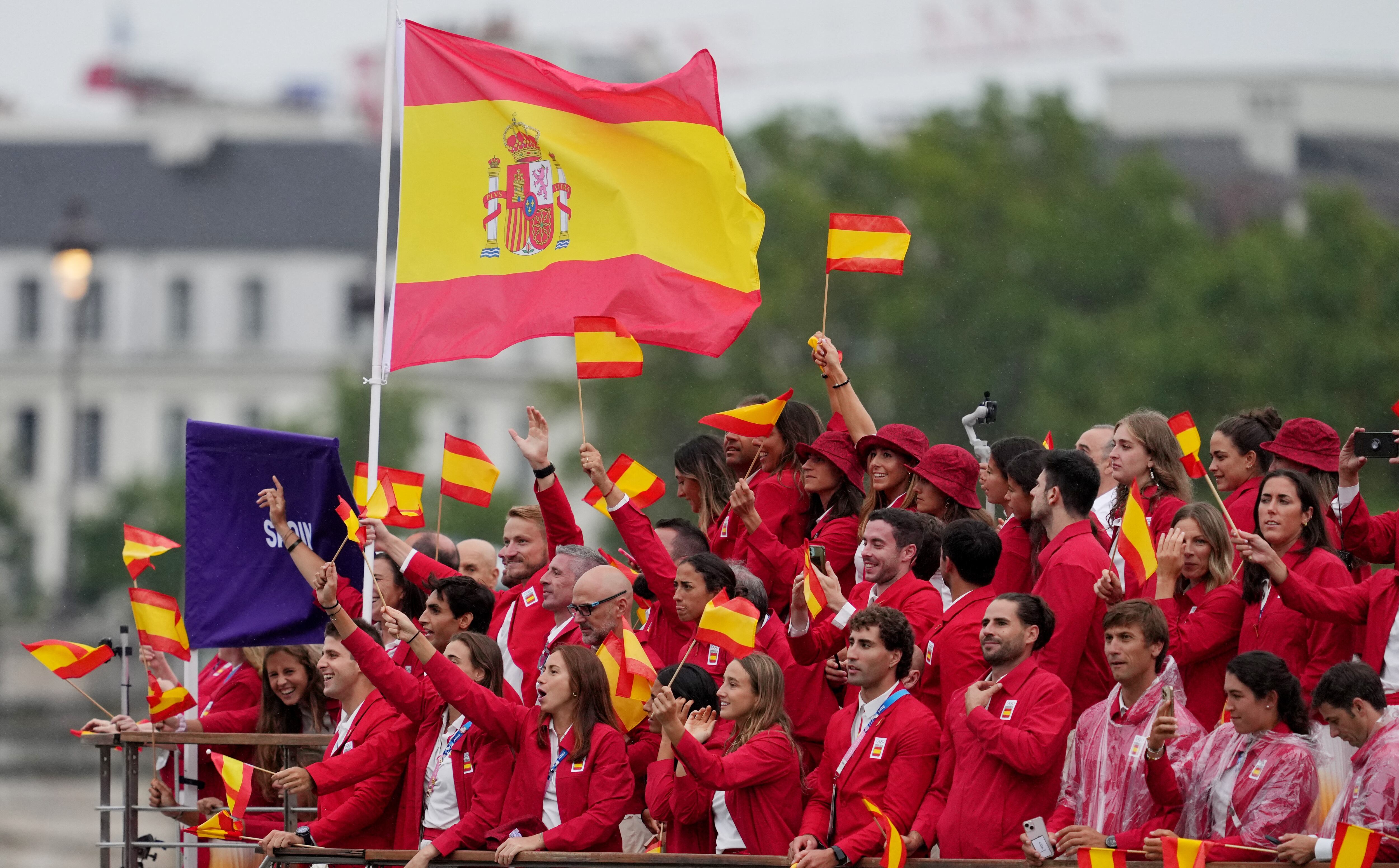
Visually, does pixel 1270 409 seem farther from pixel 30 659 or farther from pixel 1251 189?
pixel 1251 189

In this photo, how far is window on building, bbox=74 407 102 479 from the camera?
304 ft

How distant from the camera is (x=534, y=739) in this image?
8.41 m

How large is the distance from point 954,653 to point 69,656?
431 cm

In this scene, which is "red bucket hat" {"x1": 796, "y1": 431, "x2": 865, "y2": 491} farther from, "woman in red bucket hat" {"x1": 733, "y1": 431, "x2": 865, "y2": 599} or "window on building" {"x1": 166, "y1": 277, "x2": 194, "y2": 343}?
"window on building" {"x1": 166, "y1": 277, "x2": 194, "y2": 343}

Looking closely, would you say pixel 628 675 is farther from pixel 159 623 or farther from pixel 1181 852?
pixel 159 623

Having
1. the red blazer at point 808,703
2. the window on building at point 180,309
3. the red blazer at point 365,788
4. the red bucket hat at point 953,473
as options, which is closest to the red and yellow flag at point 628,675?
the red blazer at point 808,703

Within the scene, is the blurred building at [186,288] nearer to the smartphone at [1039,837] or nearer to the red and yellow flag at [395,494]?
the red and yellow flag at [395,494]

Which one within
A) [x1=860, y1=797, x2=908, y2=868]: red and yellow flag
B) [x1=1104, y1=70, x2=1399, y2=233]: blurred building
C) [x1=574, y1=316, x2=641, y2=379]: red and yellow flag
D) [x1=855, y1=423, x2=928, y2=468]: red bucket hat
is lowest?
[x1=860, y1=797, x2=908, y2=868]: red and yellow flag

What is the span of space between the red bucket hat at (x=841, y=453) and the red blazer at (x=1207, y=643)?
1.83 m

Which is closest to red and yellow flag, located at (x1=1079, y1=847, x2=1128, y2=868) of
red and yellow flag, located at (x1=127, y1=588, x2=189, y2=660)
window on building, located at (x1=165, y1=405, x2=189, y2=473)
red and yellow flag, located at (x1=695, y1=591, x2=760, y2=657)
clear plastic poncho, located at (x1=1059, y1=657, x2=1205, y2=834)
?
clear plastic poncho, located at (x1=1059, y1=657, x2=1205, y2=834)

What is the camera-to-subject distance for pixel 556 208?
10250 millimetres

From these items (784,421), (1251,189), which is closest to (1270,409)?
(784,421)

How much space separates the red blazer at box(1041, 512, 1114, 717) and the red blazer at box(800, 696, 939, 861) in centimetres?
54

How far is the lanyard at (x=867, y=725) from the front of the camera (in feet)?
26.1
